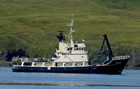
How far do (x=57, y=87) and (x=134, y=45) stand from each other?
114 meters

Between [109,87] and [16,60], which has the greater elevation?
[16,60]

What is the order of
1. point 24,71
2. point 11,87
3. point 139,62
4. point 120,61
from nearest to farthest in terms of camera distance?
point 11,87 < point 120,61 < point 24,71 < point 139,62

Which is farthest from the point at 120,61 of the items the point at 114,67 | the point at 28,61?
the point at 28,61

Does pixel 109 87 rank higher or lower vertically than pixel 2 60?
lower

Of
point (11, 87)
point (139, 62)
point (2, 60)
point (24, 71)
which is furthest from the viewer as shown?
point (2, 60)

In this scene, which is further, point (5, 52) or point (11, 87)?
point (5, 52)

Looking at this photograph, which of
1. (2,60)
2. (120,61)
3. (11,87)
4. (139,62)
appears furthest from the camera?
(2,60)

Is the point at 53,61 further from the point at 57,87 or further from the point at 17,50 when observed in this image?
the point at 17,50

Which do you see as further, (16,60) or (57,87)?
(16,60)

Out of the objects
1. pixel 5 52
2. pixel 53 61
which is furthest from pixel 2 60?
pixel 53 61

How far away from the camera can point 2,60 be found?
187750mm

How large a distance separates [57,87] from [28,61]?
49106mm

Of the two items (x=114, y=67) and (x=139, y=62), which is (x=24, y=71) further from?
(x=139, y=62)

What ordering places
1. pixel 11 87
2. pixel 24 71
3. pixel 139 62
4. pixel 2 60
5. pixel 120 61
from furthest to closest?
pixel 2 60, pixel 139 62, pixel 24 71, pixel 120 61, pixel 11 87
